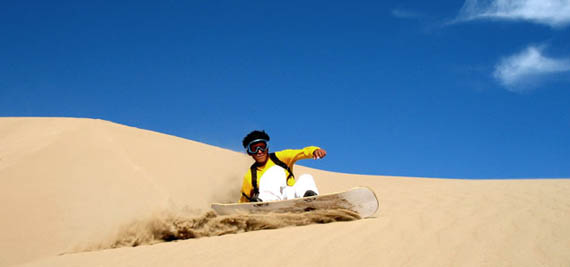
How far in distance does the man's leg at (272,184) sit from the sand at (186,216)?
1106 millimetres

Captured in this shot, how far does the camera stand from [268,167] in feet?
24.1

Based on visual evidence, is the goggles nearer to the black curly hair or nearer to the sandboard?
the black curly hair

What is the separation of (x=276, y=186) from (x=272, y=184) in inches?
2.8

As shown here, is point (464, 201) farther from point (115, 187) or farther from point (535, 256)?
point (115, 187)

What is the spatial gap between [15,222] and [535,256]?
823 cm

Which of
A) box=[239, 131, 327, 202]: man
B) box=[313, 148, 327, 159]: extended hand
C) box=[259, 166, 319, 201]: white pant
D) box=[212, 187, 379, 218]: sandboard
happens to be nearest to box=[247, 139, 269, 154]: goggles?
box=[239, 131, 327, 202]: man

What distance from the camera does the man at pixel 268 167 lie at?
7.03 meters

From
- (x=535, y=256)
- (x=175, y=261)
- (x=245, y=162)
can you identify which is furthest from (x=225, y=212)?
(x=245, y=162)

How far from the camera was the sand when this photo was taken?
4.11 meters

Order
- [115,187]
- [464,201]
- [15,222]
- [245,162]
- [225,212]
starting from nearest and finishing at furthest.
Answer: [225,212]
[464,201]
[15,222]
[115,187]
[245,162]

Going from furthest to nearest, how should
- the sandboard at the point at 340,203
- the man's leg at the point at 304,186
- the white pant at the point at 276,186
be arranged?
the white pant at the point at 276,186 → the man's leg at the point at 304,186 → the sandboard at the point at 340,203

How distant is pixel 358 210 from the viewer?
19.8ft

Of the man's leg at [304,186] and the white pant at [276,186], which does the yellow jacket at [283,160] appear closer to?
the white pant at [276,186]

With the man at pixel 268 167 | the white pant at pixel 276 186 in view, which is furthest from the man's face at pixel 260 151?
the white pant at pixel 276 186
